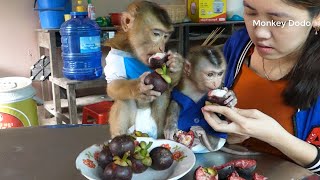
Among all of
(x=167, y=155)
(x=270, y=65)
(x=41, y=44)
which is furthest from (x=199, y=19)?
(x=167, y=155)

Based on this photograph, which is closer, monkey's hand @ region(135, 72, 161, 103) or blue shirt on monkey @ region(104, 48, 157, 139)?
monkey's hand @ region(135, 72, 161, 103)

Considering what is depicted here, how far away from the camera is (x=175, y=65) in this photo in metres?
0.80

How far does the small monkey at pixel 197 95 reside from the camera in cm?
86

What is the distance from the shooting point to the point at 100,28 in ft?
8.63

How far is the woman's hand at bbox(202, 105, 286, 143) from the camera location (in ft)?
2.69

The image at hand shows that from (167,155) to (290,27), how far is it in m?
0.45

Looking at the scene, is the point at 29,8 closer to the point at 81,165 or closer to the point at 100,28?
the point at 100,28

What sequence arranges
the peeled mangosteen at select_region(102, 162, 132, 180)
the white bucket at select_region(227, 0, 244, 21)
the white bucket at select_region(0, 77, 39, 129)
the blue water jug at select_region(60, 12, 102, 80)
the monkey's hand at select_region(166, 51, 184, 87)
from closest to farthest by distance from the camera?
1. the peeled mangosteen at select_region(102, 162, 132, 180)
2. the monkey's hand at select_region(166, 51, 184, 87)
3. the white bucket at select_region(0, 77, 39, 129)
4. the blue water jug at select_region(60, 12, 102, 80)
5. the white bucket at select_region(227, 0, 244, 21)

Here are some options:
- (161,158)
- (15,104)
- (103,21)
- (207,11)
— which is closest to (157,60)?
(161,158)

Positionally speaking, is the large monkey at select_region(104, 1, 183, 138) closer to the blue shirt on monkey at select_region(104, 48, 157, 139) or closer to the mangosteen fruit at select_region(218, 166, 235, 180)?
Result: the blue shirt on monkey at select_region(104, 48, 157, 139)

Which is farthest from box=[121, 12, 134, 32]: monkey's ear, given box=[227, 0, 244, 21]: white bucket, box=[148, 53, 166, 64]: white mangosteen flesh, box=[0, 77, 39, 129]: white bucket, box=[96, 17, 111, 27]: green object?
box=[227, 0, 244, 21]: white bucket

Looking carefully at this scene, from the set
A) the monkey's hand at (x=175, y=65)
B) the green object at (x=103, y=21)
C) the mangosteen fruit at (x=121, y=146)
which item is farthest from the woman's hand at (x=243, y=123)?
the green object at (x=103, y=21)

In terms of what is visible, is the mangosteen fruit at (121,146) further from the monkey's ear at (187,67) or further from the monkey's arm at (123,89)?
the monkey's ear at (187,67)

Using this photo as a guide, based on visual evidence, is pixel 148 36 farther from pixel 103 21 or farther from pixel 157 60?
pixel 103 21
